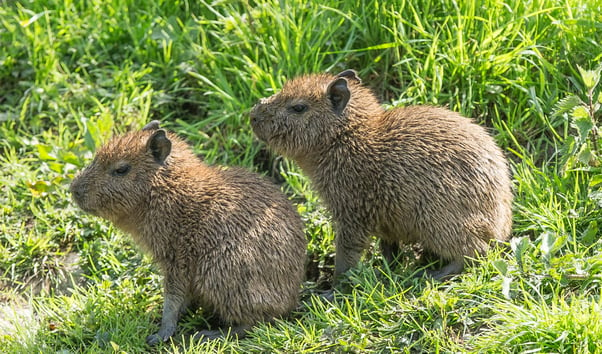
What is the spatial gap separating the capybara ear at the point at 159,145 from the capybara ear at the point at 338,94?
3.73ft

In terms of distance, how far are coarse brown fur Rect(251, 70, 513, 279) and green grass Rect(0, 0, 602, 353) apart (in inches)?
8.8

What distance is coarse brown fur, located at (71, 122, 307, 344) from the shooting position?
559 cm

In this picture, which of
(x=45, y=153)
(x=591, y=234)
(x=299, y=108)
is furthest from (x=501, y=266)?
(x=45, y=153)

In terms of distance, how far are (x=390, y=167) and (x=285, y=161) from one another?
164 cm

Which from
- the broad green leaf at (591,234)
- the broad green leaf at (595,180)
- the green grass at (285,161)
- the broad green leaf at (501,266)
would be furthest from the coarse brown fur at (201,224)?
the broad green leaf at (595,180)

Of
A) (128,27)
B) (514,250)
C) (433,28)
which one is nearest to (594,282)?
(514,250)

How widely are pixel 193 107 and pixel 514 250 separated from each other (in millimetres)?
3547

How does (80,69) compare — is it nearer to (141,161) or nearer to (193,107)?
(193,107)

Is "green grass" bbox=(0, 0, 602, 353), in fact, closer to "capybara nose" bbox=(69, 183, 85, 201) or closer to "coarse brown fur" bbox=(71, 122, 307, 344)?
"coarse brown fur" bbox=(71, 122, 307, 344)

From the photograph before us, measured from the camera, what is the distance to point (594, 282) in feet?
→ 17.2

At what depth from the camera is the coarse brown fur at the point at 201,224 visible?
559cm

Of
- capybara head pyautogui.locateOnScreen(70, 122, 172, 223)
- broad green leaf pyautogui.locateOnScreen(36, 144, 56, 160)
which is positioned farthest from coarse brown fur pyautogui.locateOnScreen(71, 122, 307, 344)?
broad green leaf pyautogui.locateOnScreen(36, 144, 56, 160)

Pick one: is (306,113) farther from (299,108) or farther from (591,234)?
(591,234)

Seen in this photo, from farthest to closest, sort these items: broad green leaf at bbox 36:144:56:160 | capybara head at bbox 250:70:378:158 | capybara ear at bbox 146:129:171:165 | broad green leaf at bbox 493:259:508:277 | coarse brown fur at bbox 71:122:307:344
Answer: broad green leaf at bbox 36:144:56:160 < capybara head at bbox 250:70:378:158 < capybara ear at bbox 146:129:171:165 < coarse brown fur at bbox 71:122:307:344 < broad green leaf at bbox 493:259:508:277
